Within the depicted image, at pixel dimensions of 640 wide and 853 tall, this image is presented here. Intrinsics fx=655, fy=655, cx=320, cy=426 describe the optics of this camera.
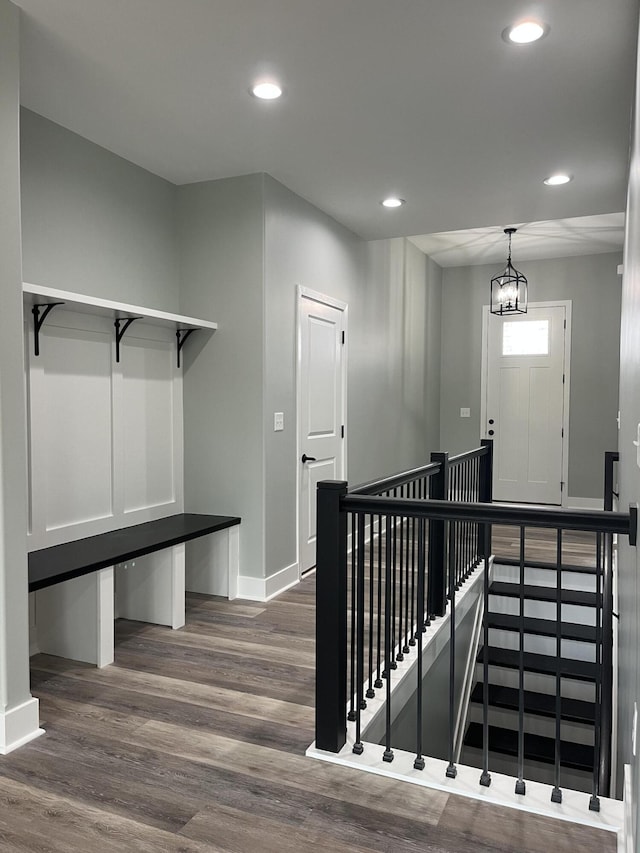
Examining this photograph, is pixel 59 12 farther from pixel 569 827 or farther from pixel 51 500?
pixel 569 827

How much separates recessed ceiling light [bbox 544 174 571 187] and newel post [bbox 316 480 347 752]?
283 centimetres

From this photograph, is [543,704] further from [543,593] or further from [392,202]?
[392,202]

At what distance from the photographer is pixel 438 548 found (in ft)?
12.2

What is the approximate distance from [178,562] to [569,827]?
2275 mm

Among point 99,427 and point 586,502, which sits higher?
point 99,427

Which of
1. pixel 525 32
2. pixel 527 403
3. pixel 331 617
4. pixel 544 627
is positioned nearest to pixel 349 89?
pixel 525 32

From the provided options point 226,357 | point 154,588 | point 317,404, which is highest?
point 226,357

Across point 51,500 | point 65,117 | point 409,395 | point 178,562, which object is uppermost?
point 65,117

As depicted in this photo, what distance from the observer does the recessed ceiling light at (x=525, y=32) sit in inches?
95.6

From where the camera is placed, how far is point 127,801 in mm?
2014

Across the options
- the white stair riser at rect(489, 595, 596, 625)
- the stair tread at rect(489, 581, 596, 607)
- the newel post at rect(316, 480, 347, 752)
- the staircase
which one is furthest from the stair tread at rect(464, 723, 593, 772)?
the newel post at rect(316, 480, 347, 752)

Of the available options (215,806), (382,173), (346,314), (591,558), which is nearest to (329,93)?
(382,173)

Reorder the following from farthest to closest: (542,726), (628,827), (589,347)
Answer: (589,347) < (542,726) < (628,827)

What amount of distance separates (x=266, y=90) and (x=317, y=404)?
2.29 meters
